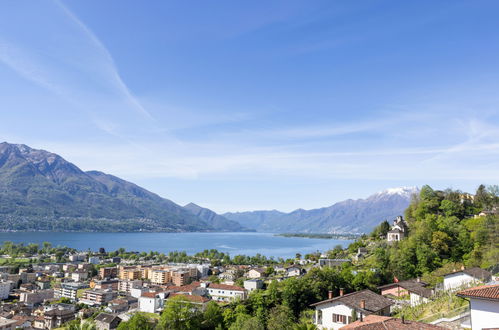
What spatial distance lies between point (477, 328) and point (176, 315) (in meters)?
25.7

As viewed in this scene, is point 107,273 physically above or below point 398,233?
below

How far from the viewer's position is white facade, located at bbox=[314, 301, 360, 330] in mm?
22094

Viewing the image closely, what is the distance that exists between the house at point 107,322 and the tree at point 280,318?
21.2 m

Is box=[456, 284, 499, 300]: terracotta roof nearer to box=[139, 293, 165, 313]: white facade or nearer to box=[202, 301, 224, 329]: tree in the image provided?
box=[202, 301, 224, 329]: tree

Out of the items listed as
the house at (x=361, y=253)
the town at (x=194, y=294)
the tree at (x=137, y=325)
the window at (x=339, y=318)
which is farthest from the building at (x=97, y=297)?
the window at (x=339, y=318)

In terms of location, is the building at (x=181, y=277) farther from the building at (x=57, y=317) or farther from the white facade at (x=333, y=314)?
the white facade at (x=333, y=314)

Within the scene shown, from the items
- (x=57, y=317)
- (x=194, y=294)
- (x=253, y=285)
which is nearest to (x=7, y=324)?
(x=57, y=317)

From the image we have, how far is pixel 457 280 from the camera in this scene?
2781 cm

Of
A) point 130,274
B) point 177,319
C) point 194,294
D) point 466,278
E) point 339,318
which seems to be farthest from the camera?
point 130,274

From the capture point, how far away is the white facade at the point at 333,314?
22.1 meters

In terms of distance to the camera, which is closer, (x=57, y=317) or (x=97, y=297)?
(x=57, y=317)

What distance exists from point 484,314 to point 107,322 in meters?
43.4

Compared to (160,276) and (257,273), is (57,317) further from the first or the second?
(257,273)

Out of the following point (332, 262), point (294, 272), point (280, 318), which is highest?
point (332, 262)
